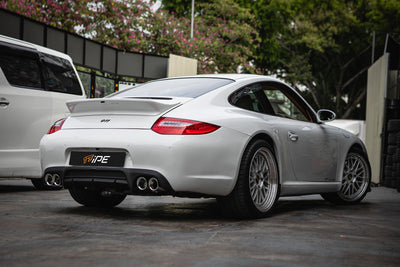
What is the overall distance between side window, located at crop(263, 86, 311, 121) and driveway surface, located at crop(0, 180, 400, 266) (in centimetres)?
98

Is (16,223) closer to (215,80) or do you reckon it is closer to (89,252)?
(89,252)

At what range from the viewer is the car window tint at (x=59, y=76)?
7.73 m

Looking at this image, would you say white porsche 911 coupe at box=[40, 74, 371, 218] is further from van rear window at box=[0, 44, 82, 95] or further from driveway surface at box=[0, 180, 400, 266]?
van rear window at box=[0, 44, 82, 95]

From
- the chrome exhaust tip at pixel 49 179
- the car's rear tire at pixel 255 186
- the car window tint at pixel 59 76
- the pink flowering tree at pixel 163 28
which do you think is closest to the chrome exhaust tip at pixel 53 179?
the chrome exhaust tip at pixel 49 179

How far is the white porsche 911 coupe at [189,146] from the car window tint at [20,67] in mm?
1910

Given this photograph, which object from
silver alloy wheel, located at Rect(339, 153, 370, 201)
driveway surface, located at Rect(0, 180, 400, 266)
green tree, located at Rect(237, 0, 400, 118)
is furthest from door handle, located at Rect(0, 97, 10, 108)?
green tree, located at Rect(237, 0, 400, 118)

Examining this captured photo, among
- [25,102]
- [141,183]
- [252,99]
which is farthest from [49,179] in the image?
[25,102]

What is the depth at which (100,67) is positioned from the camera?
1898 cm

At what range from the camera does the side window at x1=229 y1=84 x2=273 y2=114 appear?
5.36 metres

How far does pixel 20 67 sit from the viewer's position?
729 cm

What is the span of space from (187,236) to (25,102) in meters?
3.80

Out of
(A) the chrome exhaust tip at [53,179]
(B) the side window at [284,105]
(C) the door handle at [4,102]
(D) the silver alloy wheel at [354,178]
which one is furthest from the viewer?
(D) the silver alloy wheel at [354,178]

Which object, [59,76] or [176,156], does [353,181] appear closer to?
[176,156]

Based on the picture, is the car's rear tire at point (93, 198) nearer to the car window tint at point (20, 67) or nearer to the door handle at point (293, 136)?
the door handle at point (293, 136)
